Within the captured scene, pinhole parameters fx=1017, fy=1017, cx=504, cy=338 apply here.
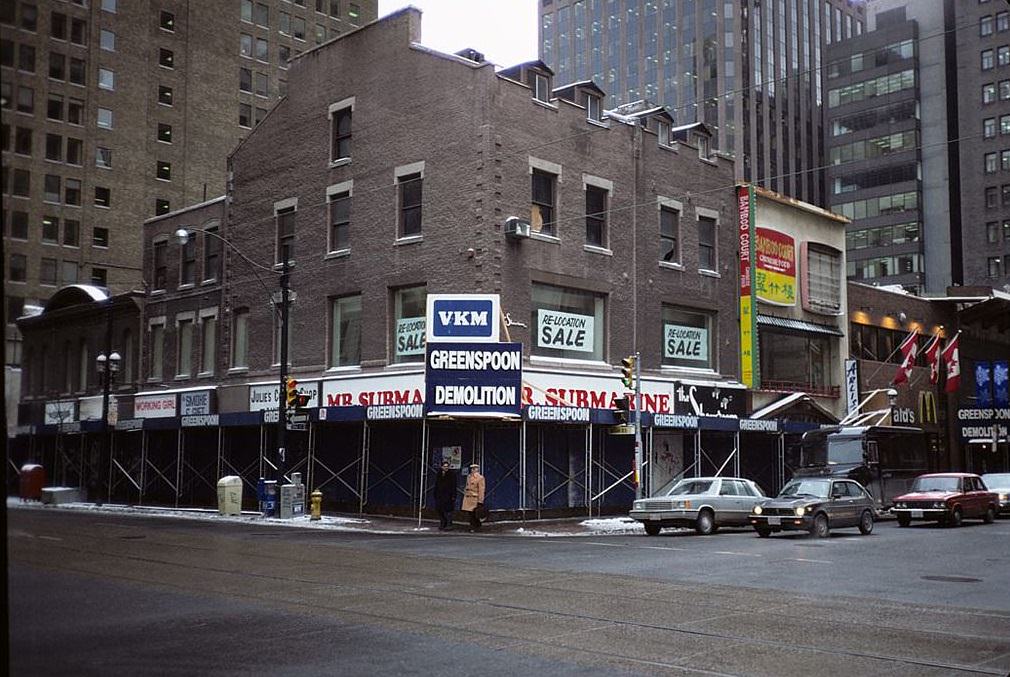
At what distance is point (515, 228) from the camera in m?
31.1

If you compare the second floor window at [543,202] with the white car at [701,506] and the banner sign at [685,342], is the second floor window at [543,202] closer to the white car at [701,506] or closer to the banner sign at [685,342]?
the banner sign at [685,342]

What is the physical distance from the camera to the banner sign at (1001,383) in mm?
54750

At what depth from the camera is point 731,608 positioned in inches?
495

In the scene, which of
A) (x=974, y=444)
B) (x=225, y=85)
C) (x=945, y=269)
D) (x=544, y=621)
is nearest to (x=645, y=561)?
(x=544, y=621)

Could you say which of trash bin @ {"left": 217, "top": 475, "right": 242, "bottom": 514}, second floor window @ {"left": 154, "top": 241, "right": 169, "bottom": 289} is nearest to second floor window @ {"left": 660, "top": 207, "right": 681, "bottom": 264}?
trash bin @ {"left": 217, "top": 475, "right": 242, "bottom": 514}

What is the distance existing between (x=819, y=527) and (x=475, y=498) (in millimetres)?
9156

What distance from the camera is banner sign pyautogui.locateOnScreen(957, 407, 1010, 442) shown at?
168 feet

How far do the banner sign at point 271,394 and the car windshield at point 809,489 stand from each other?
51.5 ft

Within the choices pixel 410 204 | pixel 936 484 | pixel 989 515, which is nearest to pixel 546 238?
pixel 410 204

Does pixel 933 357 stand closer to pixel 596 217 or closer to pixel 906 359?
pixel 906 359

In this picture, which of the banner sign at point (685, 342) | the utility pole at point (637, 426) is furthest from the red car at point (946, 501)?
the banner sign at point (685, 342)

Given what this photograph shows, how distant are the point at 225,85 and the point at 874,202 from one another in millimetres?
108715

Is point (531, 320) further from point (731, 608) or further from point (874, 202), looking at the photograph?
point (874, 202)

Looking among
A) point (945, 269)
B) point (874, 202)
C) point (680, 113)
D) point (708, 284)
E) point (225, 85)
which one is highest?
point (680, 113)
